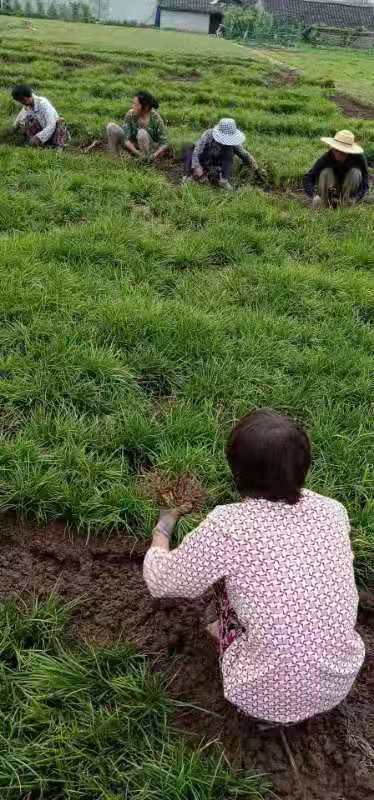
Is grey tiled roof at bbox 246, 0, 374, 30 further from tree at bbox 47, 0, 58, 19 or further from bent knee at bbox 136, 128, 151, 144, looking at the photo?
bent knee at bbox 136, 128, 151, 144

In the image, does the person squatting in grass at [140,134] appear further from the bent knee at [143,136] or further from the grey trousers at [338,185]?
the grey trousers at [338,185]

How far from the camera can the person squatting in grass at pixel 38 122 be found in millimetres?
7887

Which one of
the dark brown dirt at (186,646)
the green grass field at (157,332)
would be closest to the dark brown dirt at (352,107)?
the green grass field at (157,332)

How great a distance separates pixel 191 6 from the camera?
48094 millimetres

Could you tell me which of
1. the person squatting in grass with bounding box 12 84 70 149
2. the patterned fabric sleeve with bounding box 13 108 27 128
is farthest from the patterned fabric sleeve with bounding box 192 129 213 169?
the patterned fabric sleeve with bounding box 13 108 27 128

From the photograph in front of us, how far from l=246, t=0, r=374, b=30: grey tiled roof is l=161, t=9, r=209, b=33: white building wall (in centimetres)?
762

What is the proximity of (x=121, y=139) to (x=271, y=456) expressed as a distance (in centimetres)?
752

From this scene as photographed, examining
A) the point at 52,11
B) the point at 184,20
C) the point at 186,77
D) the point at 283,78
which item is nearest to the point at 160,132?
the point at 186,77

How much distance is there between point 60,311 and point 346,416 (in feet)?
6.70

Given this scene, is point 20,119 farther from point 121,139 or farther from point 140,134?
point 140,134

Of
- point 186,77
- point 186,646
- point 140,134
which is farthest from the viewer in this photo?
point 186,77

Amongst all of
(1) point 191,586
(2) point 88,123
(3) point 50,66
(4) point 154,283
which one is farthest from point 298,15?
(1) point 191,586

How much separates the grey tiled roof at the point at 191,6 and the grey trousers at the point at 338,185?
48.2 metres

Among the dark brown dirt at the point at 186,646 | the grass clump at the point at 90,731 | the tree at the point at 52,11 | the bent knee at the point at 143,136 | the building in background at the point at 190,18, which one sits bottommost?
the dark brown dirt at the point at 186,646
